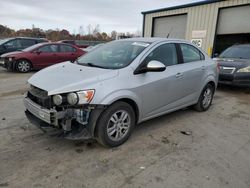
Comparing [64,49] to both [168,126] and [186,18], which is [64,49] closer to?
[186,18]

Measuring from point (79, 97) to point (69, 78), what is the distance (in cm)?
43

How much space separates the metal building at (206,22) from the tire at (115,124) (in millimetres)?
8868

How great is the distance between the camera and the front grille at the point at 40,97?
3049 millimetres

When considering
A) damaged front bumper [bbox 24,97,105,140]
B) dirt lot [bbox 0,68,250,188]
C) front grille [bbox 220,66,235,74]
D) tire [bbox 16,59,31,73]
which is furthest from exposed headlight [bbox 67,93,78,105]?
tire [bbox 16,59,31,73]

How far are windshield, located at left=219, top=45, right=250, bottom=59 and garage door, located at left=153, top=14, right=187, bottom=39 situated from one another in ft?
→ 19.3

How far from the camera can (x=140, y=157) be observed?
320 centimetres

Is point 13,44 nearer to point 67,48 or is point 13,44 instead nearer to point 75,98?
point 67,48

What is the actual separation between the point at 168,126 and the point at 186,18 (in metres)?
11.2

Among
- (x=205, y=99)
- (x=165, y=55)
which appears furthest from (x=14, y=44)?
(x=205, y=99)

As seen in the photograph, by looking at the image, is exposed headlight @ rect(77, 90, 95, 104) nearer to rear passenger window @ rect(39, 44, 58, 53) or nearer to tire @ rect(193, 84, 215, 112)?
tire @ rect(193, 84, 215, 112)

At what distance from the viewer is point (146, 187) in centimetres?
256

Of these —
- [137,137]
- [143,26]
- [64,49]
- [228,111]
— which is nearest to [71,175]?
[137,137]

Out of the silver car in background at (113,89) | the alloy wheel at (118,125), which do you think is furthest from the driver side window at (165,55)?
the alloy wheel at (118,125)

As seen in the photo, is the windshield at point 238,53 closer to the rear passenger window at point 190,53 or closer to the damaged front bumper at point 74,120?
the rear passenger window at point 190,53
